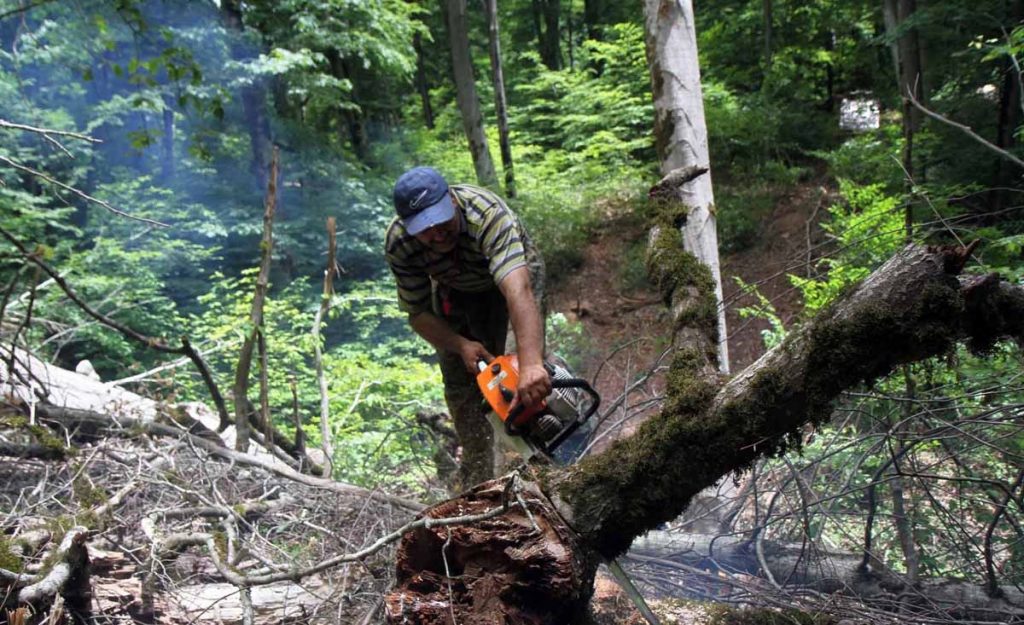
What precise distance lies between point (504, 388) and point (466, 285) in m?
0.91

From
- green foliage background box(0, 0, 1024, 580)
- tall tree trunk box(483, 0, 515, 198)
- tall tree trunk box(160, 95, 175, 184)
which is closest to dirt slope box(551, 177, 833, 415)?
green foliage background box(0, 0, 1024, 580)

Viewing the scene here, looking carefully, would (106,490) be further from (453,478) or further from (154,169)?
(154,169)

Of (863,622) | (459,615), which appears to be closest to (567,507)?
(459,615)

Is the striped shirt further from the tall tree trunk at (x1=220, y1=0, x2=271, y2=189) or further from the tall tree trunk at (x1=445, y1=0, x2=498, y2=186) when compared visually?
the tall tree trunk at (x1=220, y1=0, x2=271, y2=189)

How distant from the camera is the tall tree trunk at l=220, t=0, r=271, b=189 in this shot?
10008 mm

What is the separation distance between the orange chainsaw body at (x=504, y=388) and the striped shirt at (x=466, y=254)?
38cm

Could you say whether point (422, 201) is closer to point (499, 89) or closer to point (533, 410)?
point (533, 410)

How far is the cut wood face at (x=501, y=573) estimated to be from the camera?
223 centimetres

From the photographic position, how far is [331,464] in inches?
193

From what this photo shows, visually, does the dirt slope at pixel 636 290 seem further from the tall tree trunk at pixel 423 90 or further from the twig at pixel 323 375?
the tall tree trunk at pixel 423 90

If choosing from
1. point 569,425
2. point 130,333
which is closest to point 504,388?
point 569,425

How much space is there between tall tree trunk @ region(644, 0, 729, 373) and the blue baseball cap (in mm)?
1800

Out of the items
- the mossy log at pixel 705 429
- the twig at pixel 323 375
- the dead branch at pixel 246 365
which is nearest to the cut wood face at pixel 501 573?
the mossy log at pixel 705 429

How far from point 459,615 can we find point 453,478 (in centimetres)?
208
